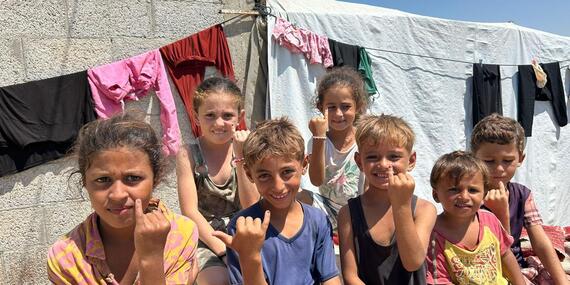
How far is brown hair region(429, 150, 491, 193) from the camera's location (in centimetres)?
195

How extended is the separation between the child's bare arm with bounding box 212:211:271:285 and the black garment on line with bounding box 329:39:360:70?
2.86 m

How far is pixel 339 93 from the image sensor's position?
2543 millimetres

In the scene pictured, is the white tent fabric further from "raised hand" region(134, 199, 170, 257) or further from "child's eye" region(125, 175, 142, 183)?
"raised hand" region(134, 199, 170, 257)

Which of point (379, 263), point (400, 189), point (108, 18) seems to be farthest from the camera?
point (108, 18)

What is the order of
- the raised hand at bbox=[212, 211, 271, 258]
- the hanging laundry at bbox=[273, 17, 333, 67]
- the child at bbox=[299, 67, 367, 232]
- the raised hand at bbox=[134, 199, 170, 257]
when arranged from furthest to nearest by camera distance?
the hanging laundry at bbox=[273, 17, 333, 67] < the child at bbox=[299, 67, 367, 232] < the raised hand at bbox=[212, 211, 271, 258] < the raised hand at bbox=[134, 199, 170, 257]

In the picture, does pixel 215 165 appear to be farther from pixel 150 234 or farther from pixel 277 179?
pixel 150 234

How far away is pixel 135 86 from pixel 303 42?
4.58 feet

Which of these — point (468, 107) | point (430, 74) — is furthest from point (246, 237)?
point (468, 107)

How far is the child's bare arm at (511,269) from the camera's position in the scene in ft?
6.70

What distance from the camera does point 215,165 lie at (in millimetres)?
2299

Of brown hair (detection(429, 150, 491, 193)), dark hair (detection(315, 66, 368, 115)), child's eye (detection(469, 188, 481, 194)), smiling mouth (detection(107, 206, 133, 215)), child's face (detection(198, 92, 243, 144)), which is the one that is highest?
dark hair (detection(315, 66, 368, 115))

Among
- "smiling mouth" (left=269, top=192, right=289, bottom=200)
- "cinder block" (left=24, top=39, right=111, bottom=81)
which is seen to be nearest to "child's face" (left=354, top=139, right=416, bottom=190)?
"smiling mouth" (left=269, top=192, right=289, bottom=200)

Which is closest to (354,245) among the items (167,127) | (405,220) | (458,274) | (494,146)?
(405,220)

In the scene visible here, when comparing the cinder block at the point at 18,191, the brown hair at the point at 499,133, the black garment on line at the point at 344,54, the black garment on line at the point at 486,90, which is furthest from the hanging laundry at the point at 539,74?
the cinder block at the point at 18,191
